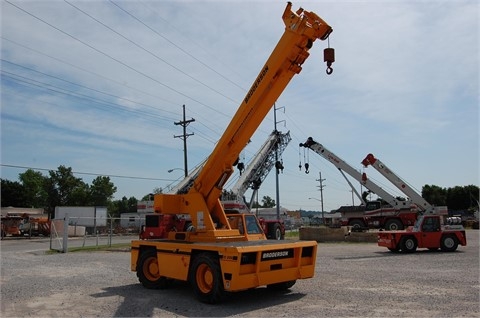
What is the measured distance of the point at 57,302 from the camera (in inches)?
380

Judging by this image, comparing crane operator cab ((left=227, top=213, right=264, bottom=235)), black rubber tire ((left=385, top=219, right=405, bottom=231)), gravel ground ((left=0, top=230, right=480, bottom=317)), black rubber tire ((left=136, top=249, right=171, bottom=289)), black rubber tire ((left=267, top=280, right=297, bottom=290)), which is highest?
crane operator cab ((left=227, top=213, right=264, bottom=235))

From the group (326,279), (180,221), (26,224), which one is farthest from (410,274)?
(26,224)

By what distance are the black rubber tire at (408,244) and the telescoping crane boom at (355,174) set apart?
10.5 meters

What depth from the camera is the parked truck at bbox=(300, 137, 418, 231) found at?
30734 mm

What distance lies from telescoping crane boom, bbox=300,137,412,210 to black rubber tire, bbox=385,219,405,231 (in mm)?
1085

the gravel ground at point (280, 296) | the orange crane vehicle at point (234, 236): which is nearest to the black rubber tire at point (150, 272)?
the orange crane vehicle at point (234, 236)

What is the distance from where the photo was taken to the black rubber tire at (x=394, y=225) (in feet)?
102

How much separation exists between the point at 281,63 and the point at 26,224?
142 feet

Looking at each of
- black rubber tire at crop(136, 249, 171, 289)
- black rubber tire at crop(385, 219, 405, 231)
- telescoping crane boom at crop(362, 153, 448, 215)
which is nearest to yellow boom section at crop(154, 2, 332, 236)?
black rubber tire at crop(136, 249, 171, 289)

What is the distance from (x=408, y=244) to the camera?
67.6 feet

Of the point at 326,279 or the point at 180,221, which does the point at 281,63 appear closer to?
the point at 326,279

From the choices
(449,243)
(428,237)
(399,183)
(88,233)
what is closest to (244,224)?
(428,237)

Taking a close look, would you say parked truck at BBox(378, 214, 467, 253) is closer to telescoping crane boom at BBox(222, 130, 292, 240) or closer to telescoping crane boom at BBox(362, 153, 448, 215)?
telescoping crane boom at BBox(362, 153, 448, 215)

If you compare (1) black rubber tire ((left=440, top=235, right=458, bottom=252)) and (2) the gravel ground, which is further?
(1) black rubber tire ((left=440, top=235, right=458, bottom=252))
